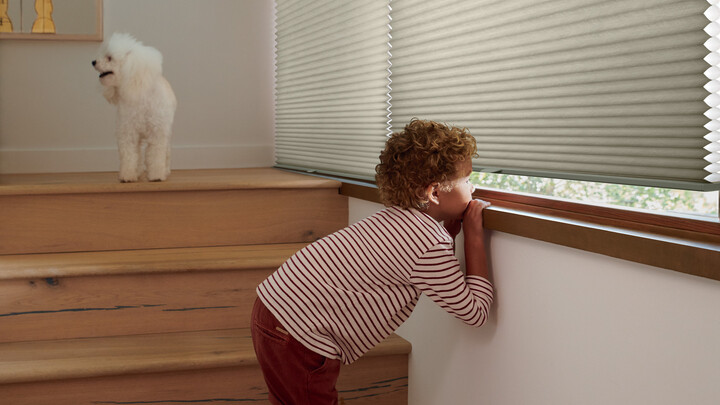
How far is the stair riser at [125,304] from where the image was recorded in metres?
1.66

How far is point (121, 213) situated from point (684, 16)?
5.17 ft

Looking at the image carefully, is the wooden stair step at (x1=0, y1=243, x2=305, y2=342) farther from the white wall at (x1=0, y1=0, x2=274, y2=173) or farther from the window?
the white wall at (x1=0, y1=0, x2=274, y2=173)

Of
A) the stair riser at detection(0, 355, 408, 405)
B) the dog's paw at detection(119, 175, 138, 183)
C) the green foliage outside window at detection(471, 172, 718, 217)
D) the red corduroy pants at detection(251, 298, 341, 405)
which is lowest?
the stair riser at detection(0, 355, 408, 405)

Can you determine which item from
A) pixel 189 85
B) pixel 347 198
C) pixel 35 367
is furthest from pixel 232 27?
pixel 35 367

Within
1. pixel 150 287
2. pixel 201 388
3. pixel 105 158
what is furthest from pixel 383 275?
pixel 105 158

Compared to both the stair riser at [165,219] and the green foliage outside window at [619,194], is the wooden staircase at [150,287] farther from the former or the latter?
the green foliage outside window at [619,194]

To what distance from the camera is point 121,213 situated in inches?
76.3

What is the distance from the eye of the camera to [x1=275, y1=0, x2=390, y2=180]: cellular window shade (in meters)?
1.93

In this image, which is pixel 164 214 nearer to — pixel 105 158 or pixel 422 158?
pixel 422 158

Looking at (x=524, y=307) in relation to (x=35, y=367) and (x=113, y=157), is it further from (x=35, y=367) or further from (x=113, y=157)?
(x=113, y=157)

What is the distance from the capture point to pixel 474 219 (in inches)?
50.0

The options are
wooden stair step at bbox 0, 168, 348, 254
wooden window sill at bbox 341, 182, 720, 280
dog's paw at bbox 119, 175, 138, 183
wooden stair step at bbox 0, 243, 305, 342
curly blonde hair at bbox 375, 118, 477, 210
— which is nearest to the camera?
wooden window sill at bbox 341, 182, 720, 280

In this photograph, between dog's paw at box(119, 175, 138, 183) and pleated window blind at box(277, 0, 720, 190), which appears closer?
pleated window blind at box(277, 0, 720, 190)

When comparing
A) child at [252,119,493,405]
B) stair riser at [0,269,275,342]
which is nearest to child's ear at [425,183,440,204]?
child at [252,119,493,405]
